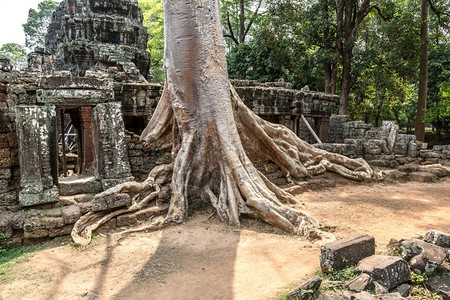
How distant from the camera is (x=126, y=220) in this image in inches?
184

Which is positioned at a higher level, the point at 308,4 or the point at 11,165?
the point at 308,4

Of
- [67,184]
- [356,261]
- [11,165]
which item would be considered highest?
[11,165]

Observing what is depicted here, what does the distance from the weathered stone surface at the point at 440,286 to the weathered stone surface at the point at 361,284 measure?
568mm

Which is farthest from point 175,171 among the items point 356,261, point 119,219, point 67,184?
point 356,261

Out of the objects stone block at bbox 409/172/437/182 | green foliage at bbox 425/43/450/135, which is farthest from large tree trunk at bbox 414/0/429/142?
stone block at bbox 409/172/437/182

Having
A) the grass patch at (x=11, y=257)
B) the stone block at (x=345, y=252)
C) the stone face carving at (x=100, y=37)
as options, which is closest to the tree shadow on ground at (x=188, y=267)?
the stone block at (x=345, y=252)

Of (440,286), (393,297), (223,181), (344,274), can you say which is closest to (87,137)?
(223,181)

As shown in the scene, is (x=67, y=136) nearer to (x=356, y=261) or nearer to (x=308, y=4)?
(x=308, y=4)

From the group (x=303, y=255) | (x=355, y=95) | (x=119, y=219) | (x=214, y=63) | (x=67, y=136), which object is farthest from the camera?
(x=355, y=95)

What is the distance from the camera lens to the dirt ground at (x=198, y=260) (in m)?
3.05

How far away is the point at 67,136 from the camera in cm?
1470

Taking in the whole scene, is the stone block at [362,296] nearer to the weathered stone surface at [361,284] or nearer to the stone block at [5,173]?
the weathered stone surface at [361,284]

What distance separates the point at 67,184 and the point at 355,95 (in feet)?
50.6

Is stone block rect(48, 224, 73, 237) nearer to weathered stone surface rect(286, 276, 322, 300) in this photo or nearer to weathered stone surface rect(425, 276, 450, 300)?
weathered stone surface rect(286, 276, 322, 300)
